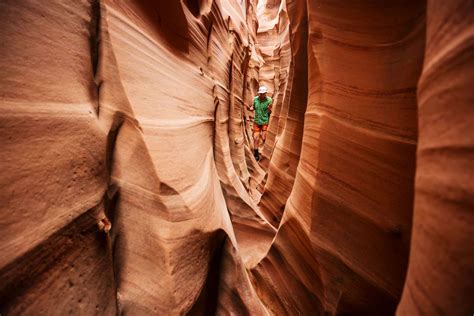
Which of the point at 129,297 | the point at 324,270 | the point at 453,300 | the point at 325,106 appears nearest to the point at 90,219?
the point at 129,297

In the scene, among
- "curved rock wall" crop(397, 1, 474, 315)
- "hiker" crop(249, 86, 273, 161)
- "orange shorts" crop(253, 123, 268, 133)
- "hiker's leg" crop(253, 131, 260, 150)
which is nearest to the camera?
"curved rock wall" crop(397, 1, 474, 315)

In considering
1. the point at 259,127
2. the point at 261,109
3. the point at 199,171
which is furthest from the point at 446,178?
the point at 259,127

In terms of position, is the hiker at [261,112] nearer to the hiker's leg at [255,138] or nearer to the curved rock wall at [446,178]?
the hiker's leg at [255,138]

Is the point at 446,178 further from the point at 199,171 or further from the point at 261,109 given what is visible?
the point at 261,109

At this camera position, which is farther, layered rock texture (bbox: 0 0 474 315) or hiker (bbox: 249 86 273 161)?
hiker (bbox: 249 86 273 161)

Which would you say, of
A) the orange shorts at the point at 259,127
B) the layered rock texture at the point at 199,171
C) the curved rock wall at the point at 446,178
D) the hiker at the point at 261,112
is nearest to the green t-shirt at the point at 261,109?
the hiker at the point at 261,112

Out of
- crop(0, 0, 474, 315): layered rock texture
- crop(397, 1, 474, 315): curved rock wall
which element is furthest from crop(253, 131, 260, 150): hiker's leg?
crop(397, 1, 474, 315): curved rock wall

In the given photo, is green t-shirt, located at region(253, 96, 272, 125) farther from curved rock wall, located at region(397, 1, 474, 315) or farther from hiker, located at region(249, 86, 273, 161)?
curved rock wall, located at region(397, 1, 474, 315)

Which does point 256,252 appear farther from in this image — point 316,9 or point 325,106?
point 316,9
